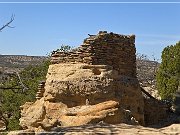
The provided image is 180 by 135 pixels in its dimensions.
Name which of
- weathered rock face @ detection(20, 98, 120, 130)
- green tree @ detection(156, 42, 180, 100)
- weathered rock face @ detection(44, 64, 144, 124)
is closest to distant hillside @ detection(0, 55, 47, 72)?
green tree @ detection(156, 42, 180, 100)

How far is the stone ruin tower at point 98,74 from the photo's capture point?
11.0 metres

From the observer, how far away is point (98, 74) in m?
11.4

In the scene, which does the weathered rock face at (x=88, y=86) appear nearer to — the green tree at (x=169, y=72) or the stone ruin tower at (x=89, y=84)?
the stone ruin tower at (x=89, y=84)

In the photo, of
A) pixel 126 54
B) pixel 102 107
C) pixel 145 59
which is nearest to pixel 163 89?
pixel 126 54

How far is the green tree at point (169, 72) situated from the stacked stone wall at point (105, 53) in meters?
8.86

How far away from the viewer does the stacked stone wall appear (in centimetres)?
1199

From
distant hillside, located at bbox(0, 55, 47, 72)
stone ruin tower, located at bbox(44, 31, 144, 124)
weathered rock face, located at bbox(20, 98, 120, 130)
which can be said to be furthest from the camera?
distant hillside, located at bbox(0, 55, 47, 72)

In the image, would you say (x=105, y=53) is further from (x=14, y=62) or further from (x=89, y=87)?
(x=14, y=62)

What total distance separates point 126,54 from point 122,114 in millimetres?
3670

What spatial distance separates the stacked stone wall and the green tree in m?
8.86

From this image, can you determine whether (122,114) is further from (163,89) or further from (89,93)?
(163,89)

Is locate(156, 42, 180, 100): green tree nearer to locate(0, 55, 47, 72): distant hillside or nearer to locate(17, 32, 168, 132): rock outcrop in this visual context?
locate(0, 55, 47, 72): distant hillside

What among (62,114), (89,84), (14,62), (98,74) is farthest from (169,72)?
(14,62)

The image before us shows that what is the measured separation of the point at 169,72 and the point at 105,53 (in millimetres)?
10738
